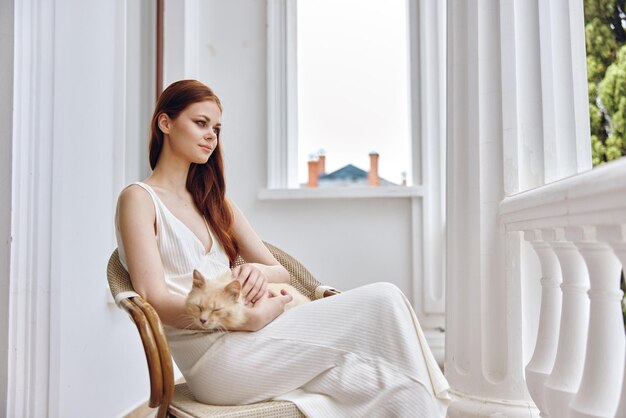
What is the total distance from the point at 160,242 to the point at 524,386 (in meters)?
1.08

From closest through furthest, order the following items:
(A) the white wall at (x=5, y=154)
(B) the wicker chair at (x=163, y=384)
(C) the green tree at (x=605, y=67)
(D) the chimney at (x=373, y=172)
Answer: (B) the wicker chair at (x=163, y=384), (A) the white wall at (x=5, y=154), (D) the chimney at (x=373, y=172), (C) the green tree at (x=605, y=67)

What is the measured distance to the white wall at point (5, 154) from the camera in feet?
6.56

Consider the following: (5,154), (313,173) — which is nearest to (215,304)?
(5,154)

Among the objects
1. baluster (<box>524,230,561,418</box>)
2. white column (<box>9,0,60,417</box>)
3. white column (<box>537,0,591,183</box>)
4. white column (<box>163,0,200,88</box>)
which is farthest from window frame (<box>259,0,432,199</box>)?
baluster (<box>524,230,561,418</box>)

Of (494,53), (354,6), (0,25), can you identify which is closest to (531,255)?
(494,53)

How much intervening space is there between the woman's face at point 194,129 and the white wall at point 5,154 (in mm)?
653

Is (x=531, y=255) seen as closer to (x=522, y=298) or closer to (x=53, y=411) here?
(x=522, y=298)

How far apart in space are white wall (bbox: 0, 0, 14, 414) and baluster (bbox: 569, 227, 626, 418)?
170 centimetres

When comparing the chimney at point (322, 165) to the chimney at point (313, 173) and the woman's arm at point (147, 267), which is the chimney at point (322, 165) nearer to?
the chimney at point (313, 173)

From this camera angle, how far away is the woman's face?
1.65 metres

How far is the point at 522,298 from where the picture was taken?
176cm

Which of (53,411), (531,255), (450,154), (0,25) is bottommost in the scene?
(53,411)

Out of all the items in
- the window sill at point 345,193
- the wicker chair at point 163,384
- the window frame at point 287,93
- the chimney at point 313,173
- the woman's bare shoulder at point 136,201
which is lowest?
the wicker chair at point 163,384

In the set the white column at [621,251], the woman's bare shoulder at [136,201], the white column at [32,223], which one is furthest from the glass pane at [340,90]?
the white column at [621,251]
